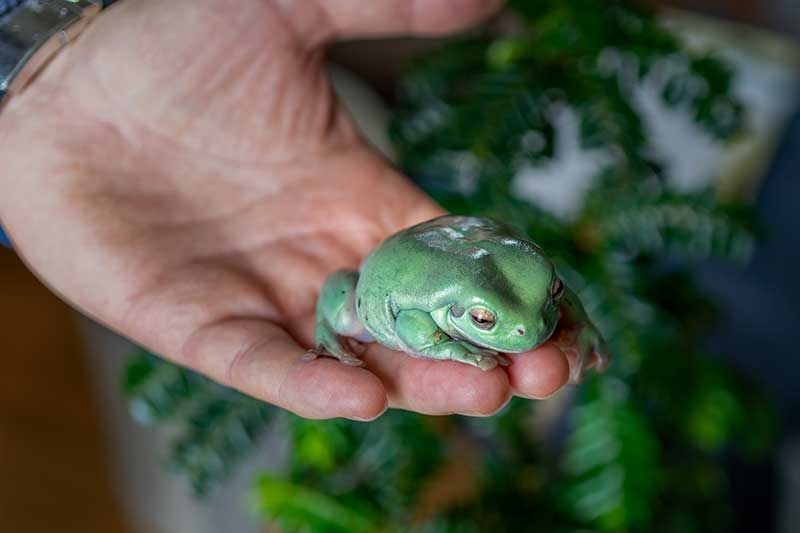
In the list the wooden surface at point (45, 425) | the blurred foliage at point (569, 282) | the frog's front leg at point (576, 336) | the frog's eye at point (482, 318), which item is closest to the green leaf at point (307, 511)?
the blurred foliage at point (569, 282)

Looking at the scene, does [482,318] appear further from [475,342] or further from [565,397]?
[565,397]

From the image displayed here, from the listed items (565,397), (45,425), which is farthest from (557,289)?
(45,425)

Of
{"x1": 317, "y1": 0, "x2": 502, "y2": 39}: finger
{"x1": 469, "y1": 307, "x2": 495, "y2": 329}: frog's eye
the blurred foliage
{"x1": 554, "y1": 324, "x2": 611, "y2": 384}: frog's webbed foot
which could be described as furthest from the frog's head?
{"x1": 317, "y1": 0, "x2": 502, "y2": 39}: finger

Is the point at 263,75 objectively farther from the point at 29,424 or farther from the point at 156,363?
the point at 29,424

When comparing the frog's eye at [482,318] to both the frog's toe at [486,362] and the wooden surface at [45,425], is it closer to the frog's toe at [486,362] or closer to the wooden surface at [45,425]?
the frog's toe at [486,362]

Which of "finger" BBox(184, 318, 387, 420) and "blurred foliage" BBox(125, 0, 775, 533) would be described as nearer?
"finger" BBox(184, 318, 387, 420)

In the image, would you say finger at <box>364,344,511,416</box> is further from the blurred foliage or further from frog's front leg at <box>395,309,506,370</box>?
the blurred foliage
